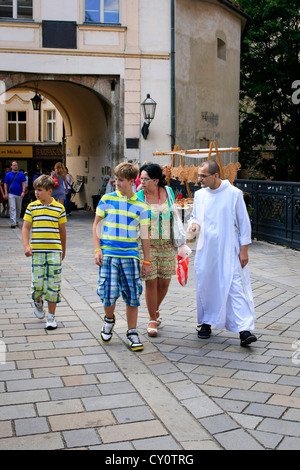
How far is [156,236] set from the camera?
608 centimetres

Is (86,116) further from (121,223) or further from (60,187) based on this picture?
(121,223)

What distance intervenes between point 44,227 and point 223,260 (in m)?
1.83

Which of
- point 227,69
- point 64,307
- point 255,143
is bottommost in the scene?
point 64,307

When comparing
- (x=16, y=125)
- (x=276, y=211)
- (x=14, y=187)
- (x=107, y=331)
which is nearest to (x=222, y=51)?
(x=14, y=187)

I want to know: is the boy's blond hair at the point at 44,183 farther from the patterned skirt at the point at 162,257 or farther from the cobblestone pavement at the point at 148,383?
the cobblestone pavement at the point at 148,383

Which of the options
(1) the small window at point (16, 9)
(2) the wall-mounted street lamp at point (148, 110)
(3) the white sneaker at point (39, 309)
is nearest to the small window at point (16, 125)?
(1) the small window at point (16, 9)

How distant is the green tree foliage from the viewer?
89.6 feet

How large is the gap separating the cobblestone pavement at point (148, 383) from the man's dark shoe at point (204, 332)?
0.08m

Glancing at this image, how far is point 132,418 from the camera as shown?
3998 mm

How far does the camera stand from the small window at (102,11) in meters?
18.5

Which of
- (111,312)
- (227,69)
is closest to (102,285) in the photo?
(111,312)
